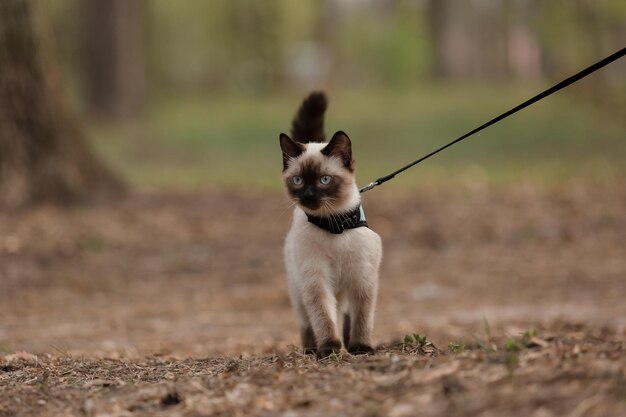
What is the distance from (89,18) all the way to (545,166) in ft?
43.8

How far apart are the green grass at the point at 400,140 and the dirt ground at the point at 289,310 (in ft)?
9.07

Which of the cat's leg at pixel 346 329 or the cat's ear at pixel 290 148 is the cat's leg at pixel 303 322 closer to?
the cat's leg at pixel 346 329

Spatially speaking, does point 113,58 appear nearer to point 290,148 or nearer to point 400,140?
point 400,140

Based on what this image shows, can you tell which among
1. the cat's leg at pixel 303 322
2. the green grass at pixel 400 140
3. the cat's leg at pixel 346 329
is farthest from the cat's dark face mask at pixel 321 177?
the green grass at pixel 400 140

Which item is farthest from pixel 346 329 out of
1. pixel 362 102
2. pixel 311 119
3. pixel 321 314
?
pixel 362 102

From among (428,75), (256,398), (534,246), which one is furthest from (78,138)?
(428,75)

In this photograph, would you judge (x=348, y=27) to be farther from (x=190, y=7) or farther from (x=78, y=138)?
(x=78, y=138)

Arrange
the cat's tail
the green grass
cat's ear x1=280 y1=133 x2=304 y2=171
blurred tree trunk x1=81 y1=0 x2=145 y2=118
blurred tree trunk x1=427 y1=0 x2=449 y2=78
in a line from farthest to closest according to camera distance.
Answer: blurred tree trunk x1=427 y1=0 x2=449 y2=78 < blurred tree trunk x1=81 y1=0 x2=145 y2=118 < the green grass < the cat's tail < cat's ear x1=280 y1=133 x2=304 y2=171

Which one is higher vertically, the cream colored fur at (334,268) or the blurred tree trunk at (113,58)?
the blurred tree trunk at (113,58)

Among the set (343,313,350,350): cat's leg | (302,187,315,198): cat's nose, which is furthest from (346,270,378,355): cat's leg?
(302,187,315,198): cat's nose

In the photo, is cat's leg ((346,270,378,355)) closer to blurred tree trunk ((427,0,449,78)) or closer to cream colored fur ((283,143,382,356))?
cream colored fur ((283,143,382,356))

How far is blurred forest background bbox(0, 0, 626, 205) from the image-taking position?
1847 centimetres

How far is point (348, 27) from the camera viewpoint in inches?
2376

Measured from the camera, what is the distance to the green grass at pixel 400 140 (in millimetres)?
17828
